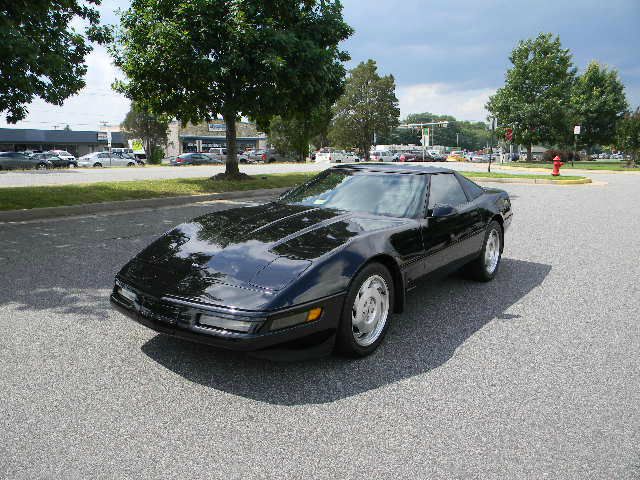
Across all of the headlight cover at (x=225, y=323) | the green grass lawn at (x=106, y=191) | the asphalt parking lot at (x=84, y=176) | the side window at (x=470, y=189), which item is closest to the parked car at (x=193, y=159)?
the asphalt parking lot at (x=84, y=176)

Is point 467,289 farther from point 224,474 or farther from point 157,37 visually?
point 157,37

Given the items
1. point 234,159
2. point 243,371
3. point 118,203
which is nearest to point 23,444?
point 243,371

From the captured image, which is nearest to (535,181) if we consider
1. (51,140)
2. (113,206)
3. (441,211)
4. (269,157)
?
(113,206)

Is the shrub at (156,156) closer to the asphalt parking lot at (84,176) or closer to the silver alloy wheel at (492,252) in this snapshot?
the asphalt parking lot at (84,176)

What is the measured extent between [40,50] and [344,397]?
31.5ft

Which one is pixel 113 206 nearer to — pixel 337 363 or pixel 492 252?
pixel 492 252

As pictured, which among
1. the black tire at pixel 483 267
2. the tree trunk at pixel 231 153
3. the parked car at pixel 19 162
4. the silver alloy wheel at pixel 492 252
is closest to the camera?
the black tire at pixel 483 267

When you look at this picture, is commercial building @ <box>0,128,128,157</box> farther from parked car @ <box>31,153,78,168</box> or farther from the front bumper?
the front bumper

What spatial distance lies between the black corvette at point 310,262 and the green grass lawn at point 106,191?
797cm

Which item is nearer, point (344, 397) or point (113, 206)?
point (344, 397)

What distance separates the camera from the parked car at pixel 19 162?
34.7 m

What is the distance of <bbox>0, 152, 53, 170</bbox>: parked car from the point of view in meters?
34.7

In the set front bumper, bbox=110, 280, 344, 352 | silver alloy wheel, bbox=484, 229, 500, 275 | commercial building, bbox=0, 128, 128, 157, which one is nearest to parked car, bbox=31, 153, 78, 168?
commercial building, bbox=0, 128, 128, 157

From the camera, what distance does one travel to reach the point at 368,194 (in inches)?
167
